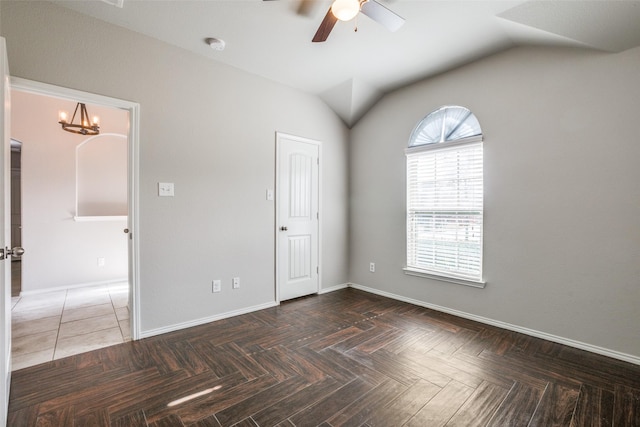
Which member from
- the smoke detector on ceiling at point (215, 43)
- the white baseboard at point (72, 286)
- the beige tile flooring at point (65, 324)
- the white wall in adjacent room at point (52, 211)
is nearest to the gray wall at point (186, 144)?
the smoke detector on ceiling at point (215, 43)

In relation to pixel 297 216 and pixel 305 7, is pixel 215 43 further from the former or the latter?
pixel 297 216

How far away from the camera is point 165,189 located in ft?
9.15

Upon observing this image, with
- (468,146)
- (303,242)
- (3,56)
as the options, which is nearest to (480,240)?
(468,146)

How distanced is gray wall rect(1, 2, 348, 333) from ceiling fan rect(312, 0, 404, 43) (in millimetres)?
1387

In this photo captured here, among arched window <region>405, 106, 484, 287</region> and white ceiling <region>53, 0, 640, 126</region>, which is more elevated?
white ceiling <region>53, 0, 640, 126</region>

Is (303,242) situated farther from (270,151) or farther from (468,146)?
(468,146)

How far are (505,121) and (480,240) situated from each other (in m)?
1.21

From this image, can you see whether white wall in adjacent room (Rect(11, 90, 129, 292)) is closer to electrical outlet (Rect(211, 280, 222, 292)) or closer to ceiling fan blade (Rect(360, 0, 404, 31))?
electrical outlet (Rect(211, 280, 222, 292))

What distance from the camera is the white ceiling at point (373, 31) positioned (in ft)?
7.19

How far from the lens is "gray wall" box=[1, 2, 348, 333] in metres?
2.31

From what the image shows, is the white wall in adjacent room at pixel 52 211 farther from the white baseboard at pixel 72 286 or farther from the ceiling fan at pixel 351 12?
the ceiling fan at pixel 351 12

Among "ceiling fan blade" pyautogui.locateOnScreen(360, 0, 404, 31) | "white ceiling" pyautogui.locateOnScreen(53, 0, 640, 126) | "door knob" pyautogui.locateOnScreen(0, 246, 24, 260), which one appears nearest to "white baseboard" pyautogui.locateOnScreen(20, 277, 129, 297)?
"door knob" pyautogui.locateOnScreen(0, 246, 24, 260)

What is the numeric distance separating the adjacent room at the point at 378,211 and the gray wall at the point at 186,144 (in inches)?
0.7

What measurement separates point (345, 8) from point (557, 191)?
2353 millimetres
